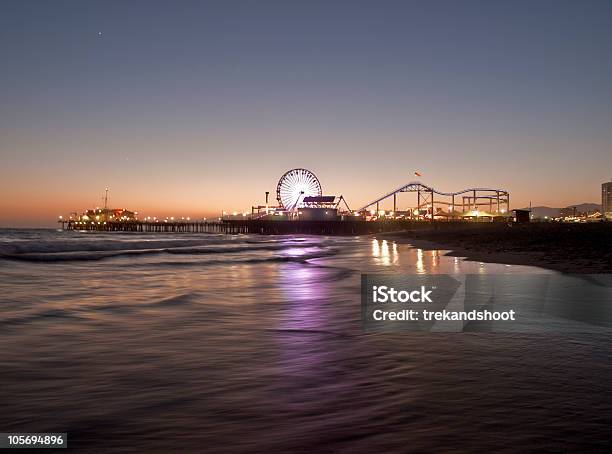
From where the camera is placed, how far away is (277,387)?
21.4ft

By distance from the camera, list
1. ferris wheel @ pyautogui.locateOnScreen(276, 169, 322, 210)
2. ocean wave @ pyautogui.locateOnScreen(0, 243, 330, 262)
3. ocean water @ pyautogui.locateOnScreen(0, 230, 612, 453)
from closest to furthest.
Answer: ocean water @ pyautogui.locateOnScreen(0, 230, 612, 453) < ocean wave @ pyautogui.locateOnScreen(0, 243, 330, 262) < ferris wheel @ pyautogui.locateOnScreen(276, 169, 322, 210)

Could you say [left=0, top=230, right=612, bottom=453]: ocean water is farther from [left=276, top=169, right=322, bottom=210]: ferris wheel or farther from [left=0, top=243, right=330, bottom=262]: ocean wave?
[left=276, top=169, right=322, bottom=210]: ferris wheel

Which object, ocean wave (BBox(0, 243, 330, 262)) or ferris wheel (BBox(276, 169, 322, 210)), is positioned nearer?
ocean wave (BBox(0, 243, 330, 262))

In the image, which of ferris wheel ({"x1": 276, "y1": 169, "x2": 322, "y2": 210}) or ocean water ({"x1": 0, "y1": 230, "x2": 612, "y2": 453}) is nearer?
ocean water ({"x1": 0, "y1": 230, "x2": 612, "y2": 453})

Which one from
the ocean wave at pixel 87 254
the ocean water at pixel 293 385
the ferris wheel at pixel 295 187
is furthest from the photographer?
the ferris wheel at pixel 295 187

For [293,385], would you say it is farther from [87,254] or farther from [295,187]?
[295,187]

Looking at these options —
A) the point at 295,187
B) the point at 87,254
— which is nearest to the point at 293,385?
the point at 87,254

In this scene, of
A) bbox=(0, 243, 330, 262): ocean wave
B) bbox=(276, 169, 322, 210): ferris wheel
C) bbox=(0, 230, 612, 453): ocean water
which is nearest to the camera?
bbox=(0, 230, 612, 453): ocean water

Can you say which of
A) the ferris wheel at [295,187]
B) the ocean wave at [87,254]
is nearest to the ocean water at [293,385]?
the ocean wave at [87,254]

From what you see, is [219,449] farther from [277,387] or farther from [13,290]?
[13,290]

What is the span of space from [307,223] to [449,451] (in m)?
151

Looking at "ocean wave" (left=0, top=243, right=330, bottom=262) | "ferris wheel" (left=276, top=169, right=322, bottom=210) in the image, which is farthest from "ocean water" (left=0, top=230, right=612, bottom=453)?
"ferris wheel" (left=276, top=169, right=322, bottom=210)

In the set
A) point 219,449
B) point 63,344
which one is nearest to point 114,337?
point 63,344

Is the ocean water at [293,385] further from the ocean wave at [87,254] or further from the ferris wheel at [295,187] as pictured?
the ferris wheel at [295,187]
